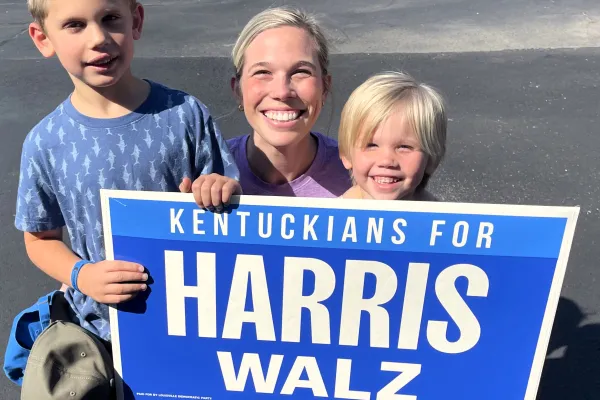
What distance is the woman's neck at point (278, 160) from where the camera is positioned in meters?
1.96

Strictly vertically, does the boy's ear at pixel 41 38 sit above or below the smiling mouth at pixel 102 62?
above

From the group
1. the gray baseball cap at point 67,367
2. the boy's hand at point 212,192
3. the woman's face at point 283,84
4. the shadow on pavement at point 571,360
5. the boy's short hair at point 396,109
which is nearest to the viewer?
the boy's hand at point 212,192

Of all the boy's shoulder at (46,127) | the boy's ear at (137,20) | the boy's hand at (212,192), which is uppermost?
the boy's ear at (137,20)

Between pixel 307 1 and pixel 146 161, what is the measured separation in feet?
24.5

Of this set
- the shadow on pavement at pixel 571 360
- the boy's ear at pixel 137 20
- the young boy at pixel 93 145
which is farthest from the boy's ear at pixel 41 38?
the shadow on pavement at pixel 571 360

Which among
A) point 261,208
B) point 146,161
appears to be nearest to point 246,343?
point 261,208

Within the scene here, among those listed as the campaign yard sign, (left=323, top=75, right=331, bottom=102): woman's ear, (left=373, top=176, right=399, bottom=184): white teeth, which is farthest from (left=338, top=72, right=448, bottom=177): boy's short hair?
the campaign yard sign

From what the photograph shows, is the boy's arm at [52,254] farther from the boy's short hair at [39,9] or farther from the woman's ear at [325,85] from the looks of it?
the woman's ear at [325,85]

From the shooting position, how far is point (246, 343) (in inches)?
60.9

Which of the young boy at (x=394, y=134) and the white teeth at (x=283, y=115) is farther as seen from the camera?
the white teeth at (x=283, y=115)

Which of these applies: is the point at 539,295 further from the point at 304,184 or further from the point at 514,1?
the point at 514,1

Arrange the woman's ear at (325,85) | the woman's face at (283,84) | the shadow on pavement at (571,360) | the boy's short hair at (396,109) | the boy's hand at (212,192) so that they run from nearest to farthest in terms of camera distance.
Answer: the boy's hand at (212,192)
the boy's short hair at (396,109)
the woman's face at (283,84)
the woman's ear at (325,85)
the shadow on pavement at (571,360)

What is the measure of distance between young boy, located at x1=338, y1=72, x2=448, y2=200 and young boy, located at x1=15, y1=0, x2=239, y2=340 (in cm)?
39

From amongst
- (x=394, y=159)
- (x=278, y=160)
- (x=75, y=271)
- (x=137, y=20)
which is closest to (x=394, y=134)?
(x=394, y=159)
